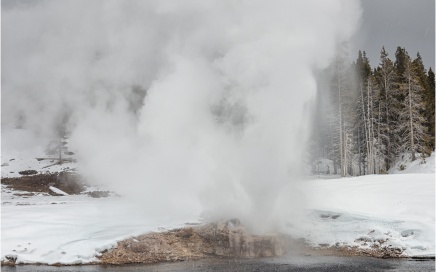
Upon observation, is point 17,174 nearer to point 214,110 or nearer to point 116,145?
point 116,145

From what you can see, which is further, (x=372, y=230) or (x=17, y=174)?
(x=17, y=174)

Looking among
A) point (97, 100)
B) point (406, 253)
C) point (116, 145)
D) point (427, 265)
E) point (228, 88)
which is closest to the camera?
point (427, 265)

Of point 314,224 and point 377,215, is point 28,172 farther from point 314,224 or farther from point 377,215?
point 377,215

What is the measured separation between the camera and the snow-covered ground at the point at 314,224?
16266 mm

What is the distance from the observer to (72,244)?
1648 centimetres

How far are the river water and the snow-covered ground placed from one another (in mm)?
985

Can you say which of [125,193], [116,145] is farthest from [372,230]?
[116,145]

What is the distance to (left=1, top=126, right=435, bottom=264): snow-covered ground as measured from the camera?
53.4 ft

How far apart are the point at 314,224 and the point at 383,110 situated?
36.9 meters

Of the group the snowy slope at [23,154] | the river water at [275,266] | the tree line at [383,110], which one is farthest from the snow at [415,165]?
the snowy slope at [23,154]

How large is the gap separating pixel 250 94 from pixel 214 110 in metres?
4.66

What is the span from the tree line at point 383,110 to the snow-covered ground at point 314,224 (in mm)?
18535

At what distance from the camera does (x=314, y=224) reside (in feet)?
65.6

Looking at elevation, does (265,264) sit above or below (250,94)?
below
